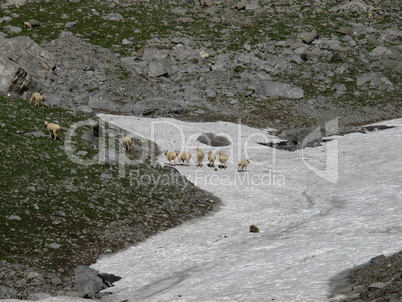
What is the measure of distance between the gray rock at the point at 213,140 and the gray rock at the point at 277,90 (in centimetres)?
1762

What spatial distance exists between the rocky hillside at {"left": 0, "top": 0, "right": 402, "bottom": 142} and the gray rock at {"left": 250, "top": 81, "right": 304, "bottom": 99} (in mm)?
131

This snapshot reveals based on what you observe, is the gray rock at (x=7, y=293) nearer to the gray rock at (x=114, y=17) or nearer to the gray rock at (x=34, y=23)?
the gray rock at (x=34, y=23)

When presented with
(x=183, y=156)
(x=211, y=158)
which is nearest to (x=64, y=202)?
(x=183, y=156)

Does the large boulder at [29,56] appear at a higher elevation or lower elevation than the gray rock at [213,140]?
higher

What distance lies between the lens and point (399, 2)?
86938 mm

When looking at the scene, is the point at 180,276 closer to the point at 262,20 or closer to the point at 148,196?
the point at 148,196

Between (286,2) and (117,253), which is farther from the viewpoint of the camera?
(286,2)

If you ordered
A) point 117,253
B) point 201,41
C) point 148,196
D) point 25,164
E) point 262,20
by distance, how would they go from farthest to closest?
point 262,20, point 201,41, point 148,196, point 25,164, point 117,253

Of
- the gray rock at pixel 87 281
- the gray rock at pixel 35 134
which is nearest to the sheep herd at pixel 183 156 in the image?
the gray rock at pixel 35 134

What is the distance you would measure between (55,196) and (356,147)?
29.5 meters

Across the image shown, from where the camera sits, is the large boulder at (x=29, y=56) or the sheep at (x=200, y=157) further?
the large boulder at (x=29, y=56)

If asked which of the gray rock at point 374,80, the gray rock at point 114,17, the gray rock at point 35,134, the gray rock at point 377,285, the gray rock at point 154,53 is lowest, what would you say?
the gray rock at point 377,285

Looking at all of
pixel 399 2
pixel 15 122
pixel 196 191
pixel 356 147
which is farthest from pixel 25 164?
pixel 399 2

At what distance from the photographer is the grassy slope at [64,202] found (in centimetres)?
2558
